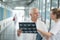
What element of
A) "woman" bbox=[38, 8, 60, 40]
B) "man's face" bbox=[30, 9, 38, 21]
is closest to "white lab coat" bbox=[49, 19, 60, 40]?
"woman" bbox=[38, 8, 60, 40]

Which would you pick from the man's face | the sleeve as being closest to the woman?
the sleeve

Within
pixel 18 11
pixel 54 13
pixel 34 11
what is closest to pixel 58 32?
pixel 54 13

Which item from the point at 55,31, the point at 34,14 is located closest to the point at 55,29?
the point at 55,31

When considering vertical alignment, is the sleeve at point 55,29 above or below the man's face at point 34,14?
below

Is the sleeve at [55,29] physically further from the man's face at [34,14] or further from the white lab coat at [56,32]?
the man's face at [34,14]

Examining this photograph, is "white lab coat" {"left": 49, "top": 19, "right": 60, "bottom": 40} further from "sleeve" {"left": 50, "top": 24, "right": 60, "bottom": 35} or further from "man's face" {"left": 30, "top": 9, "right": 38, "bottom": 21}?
"man's face" {"left": 30, "top": 9, "right": 38, "bottom": 21}

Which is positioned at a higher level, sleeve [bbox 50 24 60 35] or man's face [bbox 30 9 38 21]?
man's face [bbox 30 9 38 21]

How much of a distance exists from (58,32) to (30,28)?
1317 mm

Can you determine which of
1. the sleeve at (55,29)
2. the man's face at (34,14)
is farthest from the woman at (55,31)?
the man's face at (34,14)

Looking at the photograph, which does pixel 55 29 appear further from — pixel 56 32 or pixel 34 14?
pixel 34 14

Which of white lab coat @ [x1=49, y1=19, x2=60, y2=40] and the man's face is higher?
the man's face

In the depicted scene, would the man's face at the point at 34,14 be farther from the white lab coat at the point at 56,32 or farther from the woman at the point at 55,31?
the white lab coat at the point at 56,32

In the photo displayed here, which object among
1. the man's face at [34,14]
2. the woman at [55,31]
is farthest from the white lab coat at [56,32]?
the man's face at [34,14]

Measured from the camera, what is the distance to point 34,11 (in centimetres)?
208
